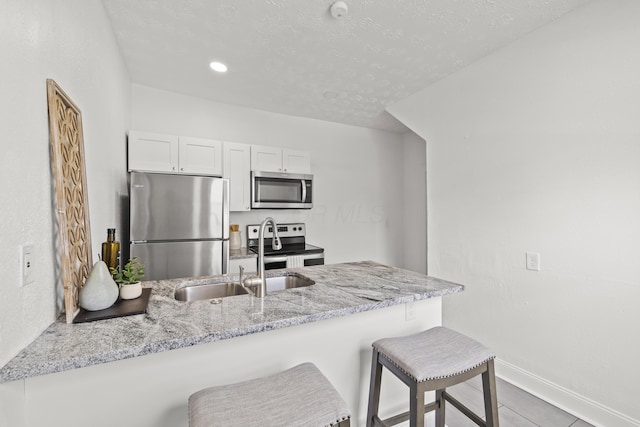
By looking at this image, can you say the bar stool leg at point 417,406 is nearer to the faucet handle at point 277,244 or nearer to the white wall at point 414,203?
the faucet handle at point 277,244

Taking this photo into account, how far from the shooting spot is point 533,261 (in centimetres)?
216

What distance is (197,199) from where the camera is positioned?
2.60 metres

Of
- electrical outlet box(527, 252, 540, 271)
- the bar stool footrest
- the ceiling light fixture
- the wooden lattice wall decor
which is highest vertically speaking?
the ceiling light fixture

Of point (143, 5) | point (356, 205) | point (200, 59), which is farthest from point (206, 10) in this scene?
point (356, 205)

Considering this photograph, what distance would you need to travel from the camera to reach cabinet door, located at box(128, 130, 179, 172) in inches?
106

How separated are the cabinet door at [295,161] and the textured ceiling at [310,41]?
646mm

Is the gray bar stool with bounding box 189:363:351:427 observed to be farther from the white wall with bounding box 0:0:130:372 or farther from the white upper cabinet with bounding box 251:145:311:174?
the white upper cabinet with bounding box 251:145:311:174

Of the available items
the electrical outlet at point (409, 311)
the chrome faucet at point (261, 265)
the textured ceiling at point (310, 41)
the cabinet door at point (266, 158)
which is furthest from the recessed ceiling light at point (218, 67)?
the electrical outlet at point (409, 311)

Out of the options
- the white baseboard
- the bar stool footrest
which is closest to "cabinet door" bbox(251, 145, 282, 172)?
the bar stool footrest

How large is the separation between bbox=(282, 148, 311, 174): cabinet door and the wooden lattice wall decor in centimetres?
219

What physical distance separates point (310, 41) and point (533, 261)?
2.39 m

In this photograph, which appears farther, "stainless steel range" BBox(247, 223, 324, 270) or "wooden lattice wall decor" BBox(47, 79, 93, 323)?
"stainless steel range" BBox(247, 223, 324, 270)

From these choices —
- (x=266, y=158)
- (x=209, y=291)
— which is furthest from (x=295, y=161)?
(x=209, y=291)

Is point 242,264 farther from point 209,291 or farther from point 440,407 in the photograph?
point 440,407
